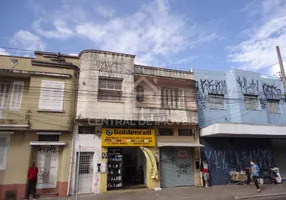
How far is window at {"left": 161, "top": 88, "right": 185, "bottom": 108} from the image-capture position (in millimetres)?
14844

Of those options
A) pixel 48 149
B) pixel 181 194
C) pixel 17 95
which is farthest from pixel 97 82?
pixel 181 194

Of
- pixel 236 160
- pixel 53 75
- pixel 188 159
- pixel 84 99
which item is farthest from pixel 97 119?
pixel 236 160

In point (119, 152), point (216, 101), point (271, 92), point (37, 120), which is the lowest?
point (119, 152)

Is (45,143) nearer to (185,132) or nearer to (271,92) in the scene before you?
(185,132)

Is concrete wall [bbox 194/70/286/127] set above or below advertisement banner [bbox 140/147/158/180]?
above

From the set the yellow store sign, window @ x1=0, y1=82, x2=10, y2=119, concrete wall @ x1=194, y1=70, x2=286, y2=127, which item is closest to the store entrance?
the yellow store sign

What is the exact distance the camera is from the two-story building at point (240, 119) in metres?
14.4

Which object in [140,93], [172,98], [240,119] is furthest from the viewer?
[240,119]

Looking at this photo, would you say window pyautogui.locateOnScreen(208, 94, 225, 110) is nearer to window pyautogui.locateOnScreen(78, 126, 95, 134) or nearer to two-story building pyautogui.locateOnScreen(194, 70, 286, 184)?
two-story building pyautogui.locateOnScreen(194, 70, 286, 184)

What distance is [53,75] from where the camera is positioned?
12492mm

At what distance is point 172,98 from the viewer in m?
15.1

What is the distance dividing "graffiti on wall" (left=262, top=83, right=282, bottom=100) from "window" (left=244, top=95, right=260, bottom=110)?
121cm

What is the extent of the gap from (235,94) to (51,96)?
512 inches

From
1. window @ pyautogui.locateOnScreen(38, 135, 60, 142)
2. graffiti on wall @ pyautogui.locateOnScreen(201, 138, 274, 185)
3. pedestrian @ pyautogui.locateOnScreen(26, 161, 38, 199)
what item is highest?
window @ pyautogui.locateOnScreen(38, 135, 60, 142)
